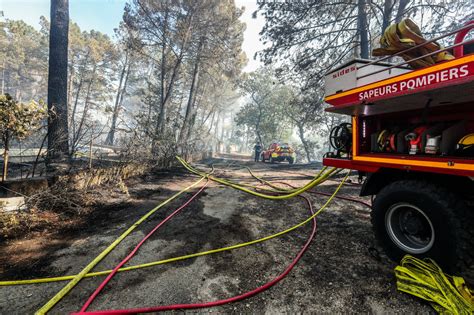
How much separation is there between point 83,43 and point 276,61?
2700 centimetres

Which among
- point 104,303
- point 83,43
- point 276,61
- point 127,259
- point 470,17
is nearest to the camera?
point 104,303

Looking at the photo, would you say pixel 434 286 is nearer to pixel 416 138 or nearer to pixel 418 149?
pixel 418 149

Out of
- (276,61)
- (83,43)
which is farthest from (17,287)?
(83,43)

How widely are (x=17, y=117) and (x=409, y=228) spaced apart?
6.13 metres

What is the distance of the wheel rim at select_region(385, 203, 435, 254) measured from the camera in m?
2.27

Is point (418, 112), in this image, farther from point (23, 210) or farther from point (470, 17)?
point (470, 17)

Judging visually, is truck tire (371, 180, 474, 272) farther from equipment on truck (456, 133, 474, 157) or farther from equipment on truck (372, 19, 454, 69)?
equipment on truck (372, 19, 454, 69)

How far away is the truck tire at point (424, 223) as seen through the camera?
1901mm

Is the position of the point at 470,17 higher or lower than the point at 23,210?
higher

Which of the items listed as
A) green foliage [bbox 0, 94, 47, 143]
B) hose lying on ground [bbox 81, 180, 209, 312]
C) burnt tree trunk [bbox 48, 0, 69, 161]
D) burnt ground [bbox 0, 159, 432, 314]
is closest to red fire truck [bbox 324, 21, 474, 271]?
burnt ground [bbox 0, 159, 432, 314]

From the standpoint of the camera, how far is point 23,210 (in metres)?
3.39

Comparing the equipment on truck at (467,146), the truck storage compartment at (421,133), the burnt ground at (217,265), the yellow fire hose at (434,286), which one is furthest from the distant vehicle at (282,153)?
the yellow fire hose at (434,286)

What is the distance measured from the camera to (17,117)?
3539 millimetres

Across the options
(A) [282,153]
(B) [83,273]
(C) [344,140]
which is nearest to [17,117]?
(B) [83,273]
